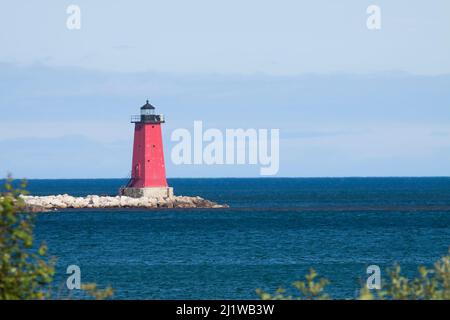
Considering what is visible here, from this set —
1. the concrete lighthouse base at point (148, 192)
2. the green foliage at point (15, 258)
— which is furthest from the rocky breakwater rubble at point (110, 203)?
the green foliage at point (15, 258)

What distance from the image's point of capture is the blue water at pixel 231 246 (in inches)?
1470


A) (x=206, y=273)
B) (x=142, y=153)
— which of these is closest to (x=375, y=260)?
(x=206, y=273)

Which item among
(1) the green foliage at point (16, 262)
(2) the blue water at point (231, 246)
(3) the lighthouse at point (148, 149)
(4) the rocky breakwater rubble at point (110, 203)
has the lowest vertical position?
(2) the blue water at point (231, 246)

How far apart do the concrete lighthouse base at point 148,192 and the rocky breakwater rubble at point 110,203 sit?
0.96 feet

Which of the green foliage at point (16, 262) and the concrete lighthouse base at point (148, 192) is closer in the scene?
the green foliage at point (16, 262)

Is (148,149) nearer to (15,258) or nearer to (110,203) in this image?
(110,203)

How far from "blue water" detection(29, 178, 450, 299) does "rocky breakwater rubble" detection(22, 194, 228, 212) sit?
71 cm

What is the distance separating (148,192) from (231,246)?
24.1m

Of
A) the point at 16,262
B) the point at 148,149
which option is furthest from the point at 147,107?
the point at 16,262

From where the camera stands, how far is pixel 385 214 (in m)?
80.6

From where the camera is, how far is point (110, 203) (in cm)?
8106

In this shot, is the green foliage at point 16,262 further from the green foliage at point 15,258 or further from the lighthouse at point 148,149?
the lighthouse at point 148,149
